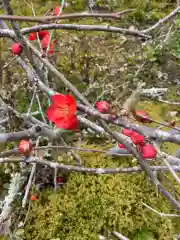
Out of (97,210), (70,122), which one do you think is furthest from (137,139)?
(97,210)

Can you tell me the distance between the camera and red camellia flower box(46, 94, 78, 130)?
725mm

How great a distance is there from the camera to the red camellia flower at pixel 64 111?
725mm

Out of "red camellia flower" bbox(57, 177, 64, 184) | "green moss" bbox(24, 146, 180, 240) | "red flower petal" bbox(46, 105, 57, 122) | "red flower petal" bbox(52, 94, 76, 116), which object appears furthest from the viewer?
"red camellia flower" bbox(57, 177, 64, 184)

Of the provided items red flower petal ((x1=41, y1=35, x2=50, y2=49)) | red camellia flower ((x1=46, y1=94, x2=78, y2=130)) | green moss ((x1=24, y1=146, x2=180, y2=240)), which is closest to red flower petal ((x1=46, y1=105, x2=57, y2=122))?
red camellia flower ((x1=46, y1=94, x2=78, y2=130))

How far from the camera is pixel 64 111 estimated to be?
29.4 inches

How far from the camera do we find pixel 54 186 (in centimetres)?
130

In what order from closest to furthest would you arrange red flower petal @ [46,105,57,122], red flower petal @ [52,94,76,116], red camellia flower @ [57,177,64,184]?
red flower petal @ [52,94,76,116] < red flower petal @ [46,105,57,122] < red camellia flower @ [57,177,64,184]

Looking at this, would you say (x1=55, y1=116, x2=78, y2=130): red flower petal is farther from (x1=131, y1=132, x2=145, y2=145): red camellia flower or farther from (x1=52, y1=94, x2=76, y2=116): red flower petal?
(x1=131, y1=132, x2=145, y2=145): red camellia flower

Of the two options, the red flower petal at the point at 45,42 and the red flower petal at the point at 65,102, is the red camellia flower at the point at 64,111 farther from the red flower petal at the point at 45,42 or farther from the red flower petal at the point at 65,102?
the red flower petal at the point at 45,42

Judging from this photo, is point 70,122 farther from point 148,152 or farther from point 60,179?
point 60,179

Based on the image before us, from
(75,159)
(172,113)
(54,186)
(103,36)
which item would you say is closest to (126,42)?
(103,36)

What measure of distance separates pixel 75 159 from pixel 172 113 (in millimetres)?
669

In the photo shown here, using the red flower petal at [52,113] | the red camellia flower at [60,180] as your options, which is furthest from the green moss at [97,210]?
the red flower petal at [52,113]

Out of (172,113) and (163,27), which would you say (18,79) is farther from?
(163,27)
